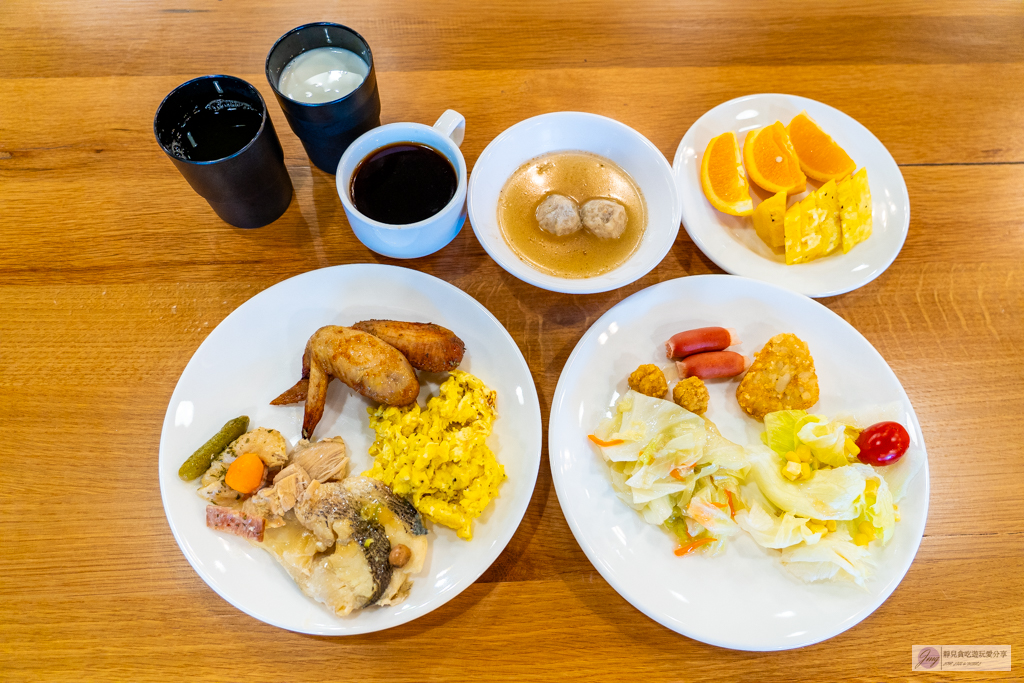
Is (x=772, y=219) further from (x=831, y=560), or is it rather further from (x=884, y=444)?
(x=831, y=560)

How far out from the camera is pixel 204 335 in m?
2.13

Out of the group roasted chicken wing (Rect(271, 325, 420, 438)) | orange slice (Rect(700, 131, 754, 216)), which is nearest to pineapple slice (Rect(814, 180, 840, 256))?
orange slice (Rect(700, 131, 754, 216))

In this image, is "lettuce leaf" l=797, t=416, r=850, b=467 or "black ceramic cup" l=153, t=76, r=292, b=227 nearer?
"black ceramic cup" l=153, t=76, r=292, b=227

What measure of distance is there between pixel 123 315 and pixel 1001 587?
134 inches

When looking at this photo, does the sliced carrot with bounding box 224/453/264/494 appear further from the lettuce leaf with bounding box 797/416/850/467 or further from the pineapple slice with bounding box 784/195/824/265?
the pineapple slice with bounding box 784/195/824/265

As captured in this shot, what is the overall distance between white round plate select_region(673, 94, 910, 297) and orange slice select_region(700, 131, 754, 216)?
5 centimetres

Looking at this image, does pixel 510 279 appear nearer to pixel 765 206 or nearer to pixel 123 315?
pixel 765 206

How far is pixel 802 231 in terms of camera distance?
2.10 meters

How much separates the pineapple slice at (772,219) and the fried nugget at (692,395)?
66 centimetres

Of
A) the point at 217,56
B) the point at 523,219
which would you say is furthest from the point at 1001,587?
the point at 217,56

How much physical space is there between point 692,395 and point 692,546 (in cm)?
50

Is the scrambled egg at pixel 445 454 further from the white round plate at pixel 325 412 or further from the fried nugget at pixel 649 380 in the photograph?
the fried nugget at pixel 649 380

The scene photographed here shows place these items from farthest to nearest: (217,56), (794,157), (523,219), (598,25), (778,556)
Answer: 1. (598,25)
2. (217,56)
3. (794,157)
4. (523,219)
5. (778,556)

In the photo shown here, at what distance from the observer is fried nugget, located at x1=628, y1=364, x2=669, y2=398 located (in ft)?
6.42
